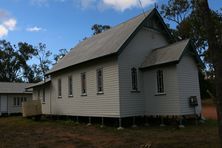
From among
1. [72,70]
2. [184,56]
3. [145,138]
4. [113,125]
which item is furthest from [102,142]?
[72,70]

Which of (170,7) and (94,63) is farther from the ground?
(170,7)

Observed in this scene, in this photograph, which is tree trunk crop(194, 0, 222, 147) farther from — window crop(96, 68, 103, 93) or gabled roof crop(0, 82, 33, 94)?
gabled roof crop(0, 82, 33, 94)

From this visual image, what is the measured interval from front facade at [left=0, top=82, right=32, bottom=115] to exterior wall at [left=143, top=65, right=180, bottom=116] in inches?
1029

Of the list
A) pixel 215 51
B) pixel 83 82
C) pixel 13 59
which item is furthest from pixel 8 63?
pixel 215 51

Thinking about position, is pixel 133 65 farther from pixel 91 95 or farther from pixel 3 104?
pixel 3 104

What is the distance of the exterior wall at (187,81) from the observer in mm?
20391

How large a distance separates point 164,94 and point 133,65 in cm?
296

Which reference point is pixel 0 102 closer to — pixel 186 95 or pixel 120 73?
pixel 120 73

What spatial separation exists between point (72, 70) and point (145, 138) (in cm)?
1270

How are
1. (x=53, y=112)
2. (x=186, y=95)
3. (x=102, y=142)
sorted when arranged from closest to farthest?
(x=102, y=142)
(x=186, y=95)
(x=53, y=112)

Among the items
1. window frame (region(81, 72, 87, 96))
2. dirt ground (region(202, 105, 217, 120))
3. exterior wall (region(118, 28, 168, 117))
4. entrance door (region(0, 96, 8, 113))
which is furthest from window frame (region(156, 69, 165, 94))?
entrance door (region(0, 96, 8, 113))

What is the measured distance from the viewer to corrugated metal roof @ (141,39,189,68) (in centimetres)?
2033

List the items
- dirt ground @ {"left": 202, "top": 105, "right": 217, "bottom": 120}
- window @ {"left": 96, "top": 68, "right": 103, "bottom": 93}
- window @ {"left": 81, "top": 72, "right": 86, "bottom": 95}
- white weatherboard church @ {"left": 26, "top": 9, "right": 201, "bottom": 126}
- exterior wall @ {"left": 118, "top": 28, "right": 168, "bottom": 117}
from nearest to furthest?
white weatherboard church @ {"left": 26, "top": 9, "right": 201, "bottom": 126}, exterior wall @ {"left": 118, "top": 28, "right": 168, "bottom": 117}, window @ {"left": 96, "top": 68, "right": 103, "bottom": 93}, window @ {"left": 81, "top": 72, "right": 86, "bottom": 95}, dirt ground @ {"left": 202, "top": 105, "right": 217, "bottom": 120}

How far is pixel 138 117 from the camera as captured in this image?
74.2 ft
